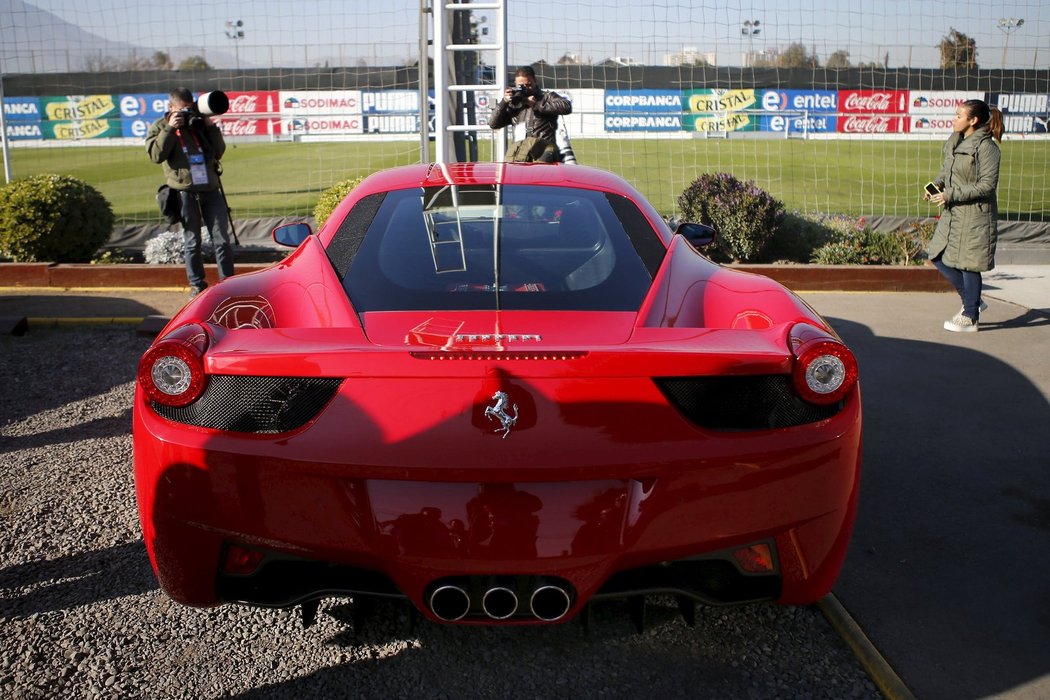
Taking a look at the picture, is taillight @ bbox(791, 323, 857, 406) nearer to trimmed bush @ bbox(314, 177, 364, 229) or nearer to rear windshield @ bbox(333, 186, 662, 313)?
rear windshield @ bbox(333, 186, 662, 313)

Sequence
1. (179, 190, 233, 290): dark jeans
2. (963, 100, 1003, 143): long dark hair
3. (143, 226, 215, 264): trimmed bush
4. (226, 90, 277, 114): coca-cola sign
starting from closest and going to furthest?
(963, 100, 1003, 143): long dark hair → (179, 190, 233, 290): dark jeans → (143, 226, 215, 264): trimmed bush → (226, 90, 277, 114): coca-cola sign

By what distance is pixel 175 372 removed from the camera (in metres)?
2.38

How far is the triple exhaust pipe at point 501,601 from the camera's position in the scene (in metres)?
2.27

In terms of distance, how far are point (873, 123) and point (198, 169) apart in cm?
1682

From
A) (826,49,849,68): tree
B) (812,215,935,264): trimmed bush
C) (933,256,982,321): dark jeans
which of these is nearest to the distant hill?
(826,49,849,68): tree

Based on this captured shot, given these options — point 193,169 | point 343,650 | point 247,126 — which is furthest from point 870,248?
point 247,126

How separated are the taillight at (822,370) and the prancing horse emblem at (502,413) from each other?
0.75 m

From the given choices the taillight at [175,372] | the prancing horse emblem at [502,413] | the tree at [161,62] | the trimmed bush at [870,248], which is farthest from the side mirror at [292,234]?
the tree at [161,62]

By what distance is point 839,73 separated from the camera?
1714cm

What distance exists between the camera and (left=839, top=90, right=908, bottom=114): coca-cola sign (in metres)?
19.0

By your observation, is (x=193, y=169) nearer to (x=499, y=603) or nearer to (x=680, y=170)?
(x=499, y=603)

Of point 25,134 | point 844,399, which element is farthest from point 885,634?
point 25,134

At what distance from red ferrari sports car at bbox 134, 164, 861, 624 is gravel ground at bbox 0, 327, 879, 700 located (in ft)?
1.11

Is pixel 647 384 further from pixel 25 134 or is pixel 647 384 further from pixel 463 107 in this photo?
pixel 25 134
